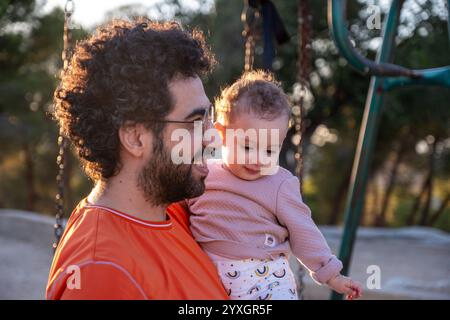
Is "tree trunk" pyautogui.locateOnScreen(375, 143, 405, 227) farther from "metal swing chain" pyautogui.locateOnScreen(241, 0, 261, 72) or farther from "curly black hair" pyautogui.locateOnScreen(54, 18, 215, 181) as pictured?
"curly black hair" pyautogui.locateOnScreen(54, 18, 215, 181)

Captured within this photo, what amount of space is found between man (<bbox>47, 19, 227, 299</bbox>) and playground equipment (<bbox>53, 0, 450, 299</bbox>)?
28.6 inches

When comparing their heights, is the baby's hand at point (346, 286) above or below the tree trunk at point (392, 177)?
above

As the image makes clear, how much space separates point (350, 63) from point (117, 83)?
45.5 inches

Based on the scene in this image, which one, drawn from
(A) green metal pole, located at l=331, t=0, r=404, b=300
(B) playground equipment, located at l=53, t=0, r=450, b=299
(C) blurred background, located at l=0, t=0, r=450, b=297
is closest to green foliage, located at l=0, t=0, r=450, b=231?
(C) blurred background, located at l=0, t=0, r=450, b=297

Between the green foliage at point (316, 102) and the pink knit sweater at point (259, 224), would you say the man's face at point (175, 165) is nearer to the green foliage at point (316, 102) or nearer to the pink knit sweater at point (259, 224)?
the pink knit sweater at point (259, 224)

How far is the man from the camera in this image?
152cm

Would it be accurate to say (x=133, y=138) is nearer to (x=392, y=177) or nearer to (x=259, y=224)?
(x=259, y=224)

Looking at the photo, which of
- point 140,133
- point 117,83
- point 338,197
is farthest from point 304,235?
point 338,197

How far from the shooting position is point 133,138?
1.60 metres

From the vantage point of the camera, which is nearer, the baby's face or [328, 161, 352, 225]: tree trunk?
the baby's face

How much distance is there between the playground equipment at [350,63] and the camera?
2.42 metres

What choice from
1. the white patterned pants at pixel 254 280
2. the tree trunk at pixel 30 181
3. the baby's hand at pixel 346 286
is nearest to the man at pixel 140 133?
the white patterned pants at pixel 254 280

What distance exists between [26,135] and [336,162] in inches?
235

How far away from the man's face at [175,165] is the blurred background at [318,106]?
6110 millimetres
